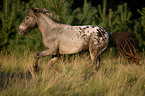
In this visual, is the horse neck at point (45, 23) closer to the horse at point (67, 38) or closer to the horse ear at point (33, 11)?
the horse at point (67, 38)

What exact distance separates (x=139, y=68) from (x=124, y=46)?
2.49 feet

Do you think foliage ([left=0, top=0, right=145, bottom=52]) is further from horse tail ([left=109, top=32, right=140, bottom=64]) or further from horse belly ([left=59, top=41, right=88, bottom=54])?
horse tail ([left=109, top=32, right=140, bottom=64])

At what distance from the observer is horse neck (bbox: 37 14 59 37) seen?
175 inches

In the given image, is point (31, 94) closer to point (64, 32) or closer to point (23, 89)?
point (23, 89)

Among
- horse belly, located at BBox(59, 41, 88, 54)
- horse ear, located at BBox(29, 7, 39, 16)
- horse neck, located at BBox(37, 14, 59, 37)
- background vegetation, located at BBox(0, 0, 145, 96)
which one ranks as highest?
horse ear, located at BBox(29, 7, 39, 16)

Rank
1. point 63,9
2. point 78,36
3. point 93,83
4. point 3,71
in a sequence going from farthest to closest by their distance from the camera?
point 63,9
point 3,71
point 78,36
point 93,83

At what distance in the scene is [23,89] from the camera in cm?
324

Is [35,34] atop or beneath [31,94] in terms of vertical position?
atop


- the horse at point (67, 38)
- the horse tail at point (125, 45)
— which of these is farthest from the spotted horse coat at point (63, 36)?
the horse tail at point (125, 45)

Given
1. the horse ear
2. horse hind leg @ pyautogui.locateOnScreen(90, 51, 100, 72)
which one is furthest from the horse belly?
the horse ear

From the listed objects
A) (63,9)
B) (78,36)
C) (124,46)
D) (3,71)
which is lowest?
(3,71)

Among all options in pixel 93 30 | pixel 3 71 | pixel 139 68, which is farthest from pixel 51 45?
pixel 139 68

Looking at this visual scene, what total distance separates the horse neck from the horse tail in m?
1.58

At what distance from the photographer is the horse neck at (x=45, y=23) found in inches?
175
